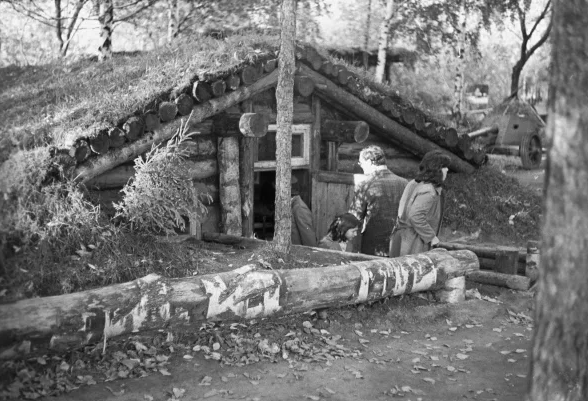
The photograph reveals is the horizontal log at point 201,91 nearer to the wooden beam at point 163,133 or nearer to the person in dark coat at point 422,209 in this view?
the wooden beam at point 163,133

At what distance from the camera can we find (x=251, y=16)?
22.3m

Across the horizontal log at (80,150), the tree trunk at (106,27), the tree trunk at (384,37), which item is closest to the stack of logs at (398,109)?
the horizontal log at (80,150)

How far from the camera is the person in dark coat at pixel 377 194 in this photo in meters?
9.73

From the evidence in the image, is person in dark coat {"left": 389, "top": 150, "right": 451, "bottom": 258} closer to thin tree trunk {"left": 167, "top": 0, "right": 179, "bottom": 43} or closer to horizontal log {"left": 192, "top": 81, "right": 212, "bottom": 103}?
horizontal log {"left": 192, "top": 81, "right": 212, "bottom": 103}

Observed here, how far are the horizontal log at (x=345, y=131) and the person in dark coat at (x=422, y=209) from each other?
2.87m

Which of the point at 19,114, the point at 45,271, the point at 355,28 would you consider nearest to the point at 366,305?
the point at 45,271

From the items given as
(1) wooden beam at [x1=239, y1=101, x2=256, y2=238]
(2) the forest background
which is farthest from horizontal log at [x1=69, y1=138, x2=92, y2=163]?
(2) the forest background

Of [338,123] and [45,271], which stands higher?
[338,123]

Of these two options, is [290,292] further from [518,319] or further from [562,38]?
[562,38]

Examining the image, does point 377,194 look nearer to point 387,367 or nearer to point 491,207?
→ point 387,367

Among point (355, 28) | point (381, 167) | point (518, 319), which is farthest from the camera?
point (355, 28)

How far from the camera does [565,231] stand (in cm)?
447

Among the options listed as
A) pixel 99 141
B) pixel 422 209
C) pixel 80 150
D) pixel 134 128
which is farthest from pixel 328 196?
pixel 80 150

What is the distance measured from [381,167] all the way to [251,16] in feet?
44.7
